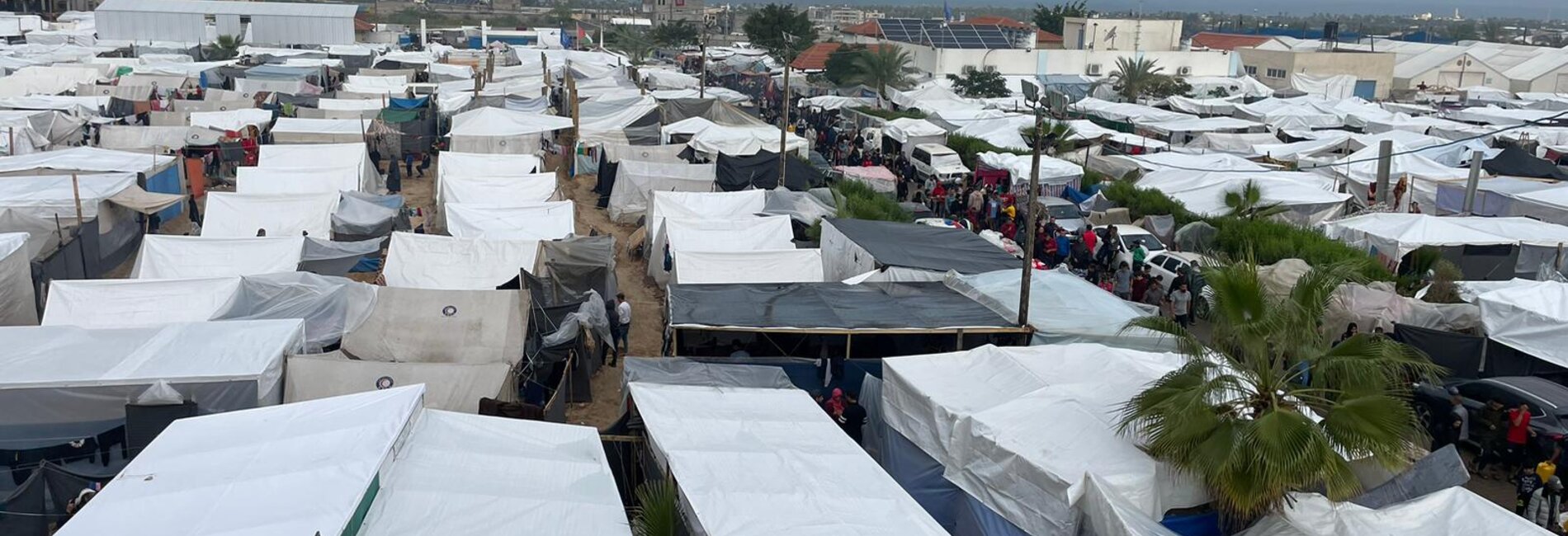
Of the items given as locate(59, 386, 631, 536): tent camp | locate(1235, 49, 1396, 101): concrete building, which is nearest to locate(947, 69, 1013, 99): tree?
locate(1235, 49, 1396, 101): concrete building

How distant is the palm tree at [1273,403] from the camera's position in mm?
6863

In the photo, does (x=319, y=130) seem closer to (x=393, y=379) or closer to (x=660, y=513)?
(x=393, y=379)

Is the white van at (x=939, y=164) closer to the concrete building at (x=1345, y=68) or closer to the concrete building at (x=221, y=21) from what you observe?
the concrete building at (x=1345, y=68)

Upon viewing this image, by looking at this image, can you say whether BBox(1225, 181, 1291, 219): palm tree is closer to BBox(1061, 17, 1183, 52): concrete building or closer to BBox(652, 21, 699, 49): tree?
BBox(1061, 17, 1183, 52): concrete building

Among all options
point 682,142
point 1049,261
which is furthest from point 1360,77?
point 1049,261

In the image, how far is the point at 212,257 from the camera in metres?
14.6

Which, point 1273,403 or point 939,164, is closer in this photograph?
point 1273,403

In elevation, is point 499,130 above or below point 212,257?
above

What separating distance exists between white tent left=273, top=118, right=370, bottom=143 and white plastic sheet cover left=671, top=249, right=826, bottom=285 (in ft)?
48.6

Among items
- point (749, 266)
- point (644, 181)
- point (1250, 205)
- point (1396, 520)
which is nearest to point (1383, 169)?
point (1250, 205)

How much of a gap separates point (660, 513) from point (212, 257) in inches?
387

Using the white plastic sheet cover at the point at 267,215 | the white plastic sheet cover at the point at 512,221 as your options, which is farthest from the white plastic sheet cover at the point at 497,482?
the white plastic sheet cover at the point at 267,215

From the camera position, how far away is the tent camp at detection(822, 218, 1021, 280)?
14.0 m

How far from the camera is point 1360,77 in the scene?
55844 millimetres
